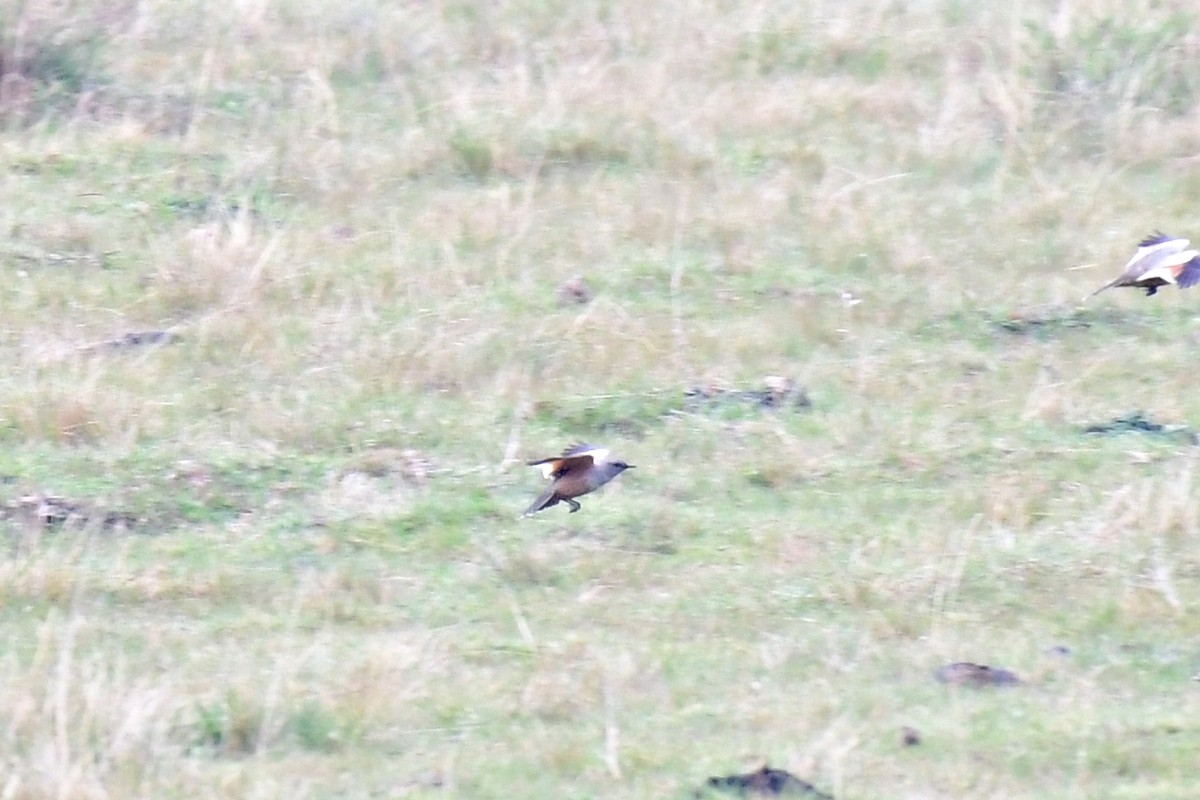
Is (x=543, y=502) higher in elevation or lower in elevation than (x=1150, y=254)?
lower

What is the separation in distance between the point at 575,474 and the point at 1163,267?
2.11 meters

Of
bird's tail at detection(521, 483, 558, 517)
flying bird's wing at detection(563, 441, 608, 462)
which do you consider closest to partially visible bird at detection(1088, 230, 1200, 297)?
flying bird's wing at detection(563, 441, 608, 462)

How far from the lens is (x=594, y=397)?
6.18 m

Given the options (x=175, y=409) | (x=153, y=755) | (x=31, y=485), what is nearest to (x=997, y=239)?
(x=175, y=409)

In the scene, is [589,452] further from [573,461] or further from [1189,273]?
[1189,273]

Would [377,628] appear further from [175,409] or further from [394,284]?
[394,284]

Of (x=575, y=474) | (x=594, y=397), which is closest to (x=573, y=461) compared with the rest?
(x=575, y=474)

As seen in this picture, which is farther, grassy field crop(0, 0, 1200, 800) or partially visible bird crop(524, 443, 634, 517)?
partially visible bird crop(524, 443, 634, 517)

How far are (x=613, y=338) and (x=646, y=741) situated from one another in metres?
2.51

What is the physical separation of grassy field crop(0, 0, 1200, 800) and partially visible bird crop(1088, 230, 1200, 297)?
34cm

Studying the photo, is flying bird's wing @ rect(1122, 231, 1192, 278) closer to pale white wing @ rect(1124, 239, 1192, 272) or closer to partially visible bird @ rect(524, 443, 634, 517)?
pale white wing @ rect(1124, 239, 1192, 272)

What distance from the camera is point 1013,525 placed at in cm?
537

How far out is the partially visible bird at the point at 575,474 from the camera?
5.19 metres

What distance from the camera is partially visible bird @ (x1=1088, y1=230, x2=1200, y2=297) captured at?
6168mm
